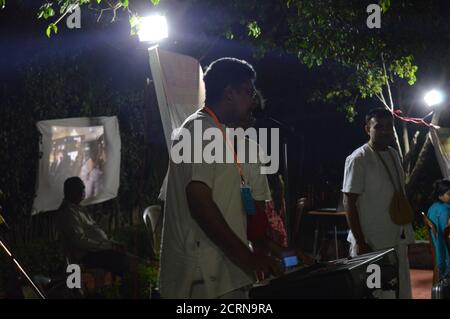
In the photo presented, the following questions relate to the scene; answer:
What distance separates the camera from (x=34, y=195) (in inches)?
323

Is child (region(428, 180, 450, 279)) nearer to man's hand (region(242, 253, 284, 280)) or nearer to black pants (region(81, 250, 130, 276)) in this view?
black pants (region(81, 250, 130, 276))

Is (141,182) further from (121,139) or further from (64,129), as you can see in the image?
(64,129)

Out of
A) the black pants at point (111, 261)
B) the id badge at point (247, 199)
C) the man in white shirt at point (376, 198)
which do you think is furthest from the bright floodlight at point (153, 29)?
the id badge at point (247, 199)

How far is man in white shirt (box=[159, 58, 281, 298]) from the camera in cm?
285

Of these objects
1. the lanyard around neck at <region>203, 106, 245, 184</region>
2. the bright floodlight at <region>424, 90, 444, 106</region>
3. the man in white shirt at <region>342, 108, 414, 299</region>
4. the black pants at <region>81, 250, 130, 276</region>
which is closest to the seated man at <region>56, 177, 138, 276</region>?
the black pants at <region>81, 250, 130, 276</region>

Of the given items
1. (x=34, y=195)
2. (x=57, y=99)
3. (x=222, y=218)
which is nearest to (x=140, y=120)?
(x=57, y=99)

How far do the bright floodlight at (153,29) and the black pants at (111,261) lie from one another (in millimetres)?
2381

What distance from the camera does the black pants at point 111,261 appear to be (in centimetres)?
668

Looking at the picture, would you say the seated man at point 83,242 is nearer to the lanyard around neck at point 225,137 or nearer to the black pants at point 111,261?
the black pants at point 111,261

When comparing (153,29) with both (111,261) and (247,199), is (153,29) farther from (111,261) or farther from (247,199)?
(247,199)

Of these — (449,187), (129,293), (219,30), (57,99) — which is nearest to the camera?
(129,293)

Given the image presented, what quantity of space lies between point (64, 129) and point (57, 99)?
535 mm

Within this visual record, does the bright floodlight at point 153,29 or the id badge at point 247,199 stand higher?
the bright floodlight at point 153,29

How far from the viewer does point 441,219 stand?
255 inches
